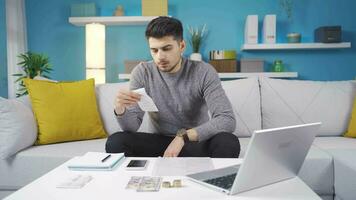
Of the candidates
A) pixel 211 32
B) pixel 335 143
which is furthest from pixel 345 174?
pixel 211 32

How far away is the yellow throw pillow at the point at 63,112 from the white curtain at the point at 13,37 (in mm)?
1297

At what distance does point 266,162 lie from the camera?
2.63ft

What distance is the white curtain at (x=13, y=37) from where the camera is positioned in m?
2.97

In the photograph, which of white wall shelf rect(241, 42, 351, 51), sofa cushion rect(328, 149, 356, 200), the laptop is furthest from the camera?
white wall shelf rect(241, 42, 351, 51)

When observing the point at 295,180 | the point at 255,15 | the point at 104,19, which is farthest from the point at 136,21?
the point at 295,180

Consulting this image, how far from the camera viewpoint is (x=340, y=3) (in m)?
3.11

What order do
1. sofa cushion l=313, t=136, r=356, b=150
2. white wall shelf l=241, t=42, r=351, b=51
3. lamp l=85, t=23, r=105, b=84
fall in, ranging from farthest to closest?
1. white wall shelf l=241, t=42, r=351, b=51
2. lamp l=85, t=23, r=105, b=84
3. sofa cushion l=313, t=136, r=356, b=150

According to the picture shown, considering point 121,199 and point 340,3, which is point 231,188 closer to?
point 121,199

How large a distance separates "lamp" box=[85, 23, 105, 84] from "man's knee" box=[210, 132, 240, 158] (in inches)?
71.4

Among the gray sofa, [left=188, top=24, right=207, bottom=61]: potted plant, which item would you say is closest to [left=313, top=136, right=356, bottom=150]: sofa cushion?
the gray sofa

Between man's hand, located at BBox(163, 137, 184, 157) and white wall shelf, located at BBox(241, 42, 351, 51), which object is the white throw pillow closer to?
man's hand, located at BBox(163, 137, 184, 157)

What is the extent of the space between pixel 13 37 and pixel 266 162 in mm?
2921

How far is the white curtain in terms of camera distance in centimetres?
297

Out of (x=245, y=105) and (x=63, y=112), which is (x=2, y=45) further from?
(x=245, y=105)
